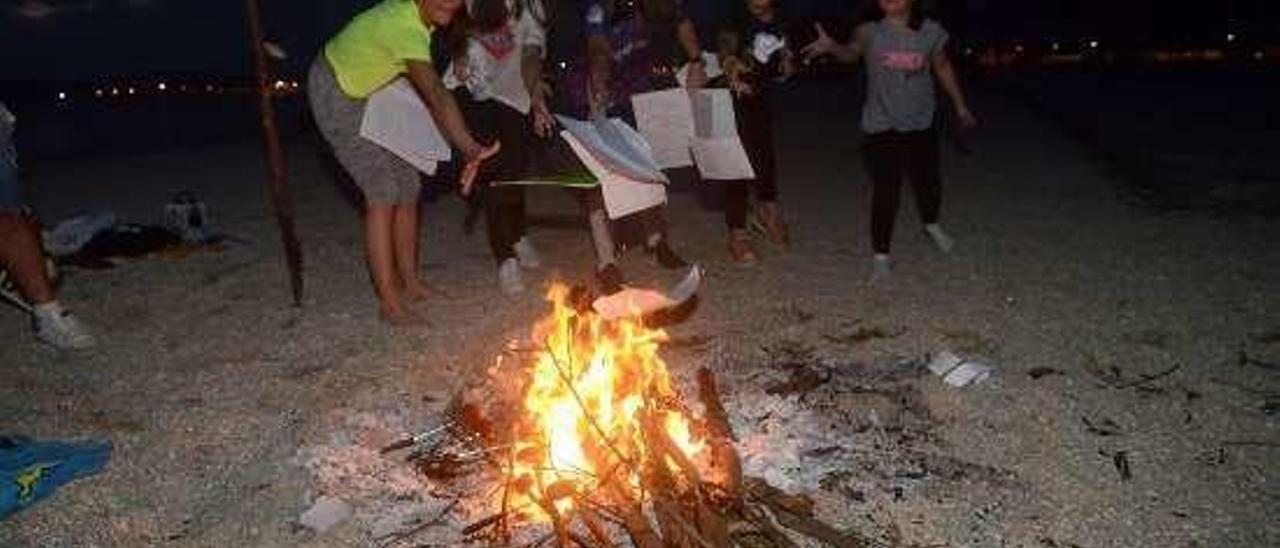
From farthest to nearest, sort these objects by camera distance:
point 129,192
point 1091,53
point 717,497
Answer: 1. point 1091,53
2. point 129,192
3. point 717,497

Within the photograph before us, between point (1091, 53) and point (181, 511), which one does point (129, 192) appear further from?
point (1091, 53)

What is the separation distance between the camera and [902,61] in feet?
23.6

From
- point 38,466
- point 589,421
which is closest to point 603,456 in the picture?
point 589,421

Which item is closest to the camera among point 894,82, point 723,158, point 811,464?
point 811,464

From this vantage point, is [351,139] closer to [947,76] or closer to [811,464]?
[811,464]

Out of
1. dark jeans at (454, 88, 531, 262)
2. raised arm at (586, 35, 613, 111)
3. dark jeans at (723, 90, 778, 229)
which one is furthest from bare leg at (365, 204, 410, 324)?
dark jeans at (723, 90, 778, 229)

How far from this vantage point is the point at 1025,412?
507cm

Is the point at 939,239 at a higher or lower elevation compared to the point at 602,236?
lower

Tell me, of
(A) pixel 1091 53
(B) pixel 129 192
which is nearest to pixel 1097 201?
(B) pixel 129 192

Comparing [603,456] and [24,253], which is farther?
[24,253]

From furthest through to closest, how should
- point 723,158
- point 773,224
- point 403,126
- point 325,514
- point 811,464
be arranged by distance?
point 773,224 → point 723,158 → point 403,126 → point 811,464 → point 325,514

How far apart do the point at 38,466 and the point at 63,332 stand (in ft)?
7.49

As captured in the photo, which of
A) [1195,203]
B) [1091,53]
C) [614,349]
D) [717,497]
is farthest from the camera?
[1091,53]

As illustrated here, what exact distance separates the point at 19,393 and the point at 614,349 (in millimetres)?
3742
